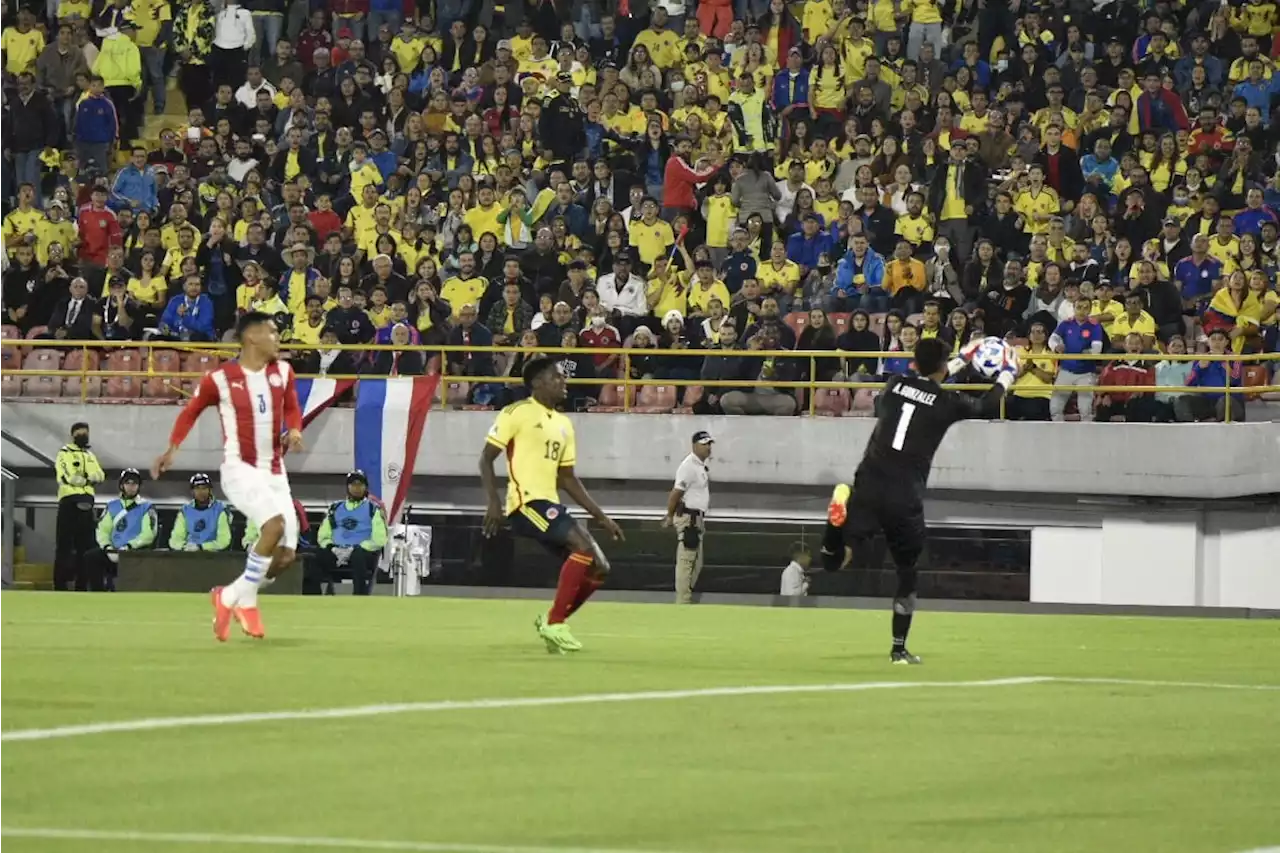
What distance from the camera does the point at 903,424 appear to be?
14.9 m

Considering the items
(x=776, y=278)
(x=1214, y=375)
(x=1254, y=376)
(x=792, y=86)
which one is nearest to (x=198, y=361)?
(x=776, y=278)

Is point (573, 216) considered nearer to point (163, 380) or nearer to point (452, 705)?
point (163, 380)

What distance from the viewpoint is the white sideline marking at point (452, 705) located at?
30.4 ft

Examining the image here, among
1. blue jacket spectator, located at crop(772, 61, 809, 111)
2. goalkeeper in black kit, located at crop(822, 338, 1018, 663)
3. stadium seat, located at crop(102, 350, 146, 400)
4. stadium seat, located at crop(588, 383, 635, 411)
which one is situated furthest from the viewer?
blue jacket spectator, located at crop(772, 61, 809, 111)

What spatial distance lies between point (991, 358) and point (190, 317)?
63.9 feet

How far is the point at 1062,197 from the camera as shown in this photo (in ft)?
101

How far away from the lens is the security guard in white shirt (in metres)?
27.5

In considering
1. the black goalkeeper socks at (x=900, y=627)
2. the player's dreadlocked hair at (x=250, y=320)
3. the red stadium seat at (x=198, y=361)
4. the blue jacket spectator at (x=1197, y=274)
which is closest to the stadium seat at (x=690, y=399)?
the blue jacket spectator at (x=1197, y=274)

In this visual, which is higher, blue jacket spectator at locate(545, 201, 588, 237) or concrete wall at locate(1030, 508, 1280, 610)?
blue jacket spectator at locate(545, 201, 588, 237)

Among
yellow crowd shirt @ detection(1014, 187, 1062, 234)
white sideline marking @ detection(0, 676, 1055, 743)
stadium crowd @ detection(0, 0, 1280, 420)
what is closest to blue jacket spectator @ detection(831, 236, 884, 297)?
stadium crowd @ detection(0, 0, 1280, 420)

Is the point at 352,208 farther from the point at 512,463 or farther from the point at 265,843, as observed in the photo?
the point at 265,843

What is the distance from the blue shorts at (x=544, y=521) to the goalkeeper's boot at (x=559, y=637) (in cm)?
52

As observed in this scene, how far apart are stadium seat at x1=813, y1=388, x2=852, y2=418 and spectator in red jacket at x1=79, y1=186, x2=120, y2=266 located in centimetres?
1005

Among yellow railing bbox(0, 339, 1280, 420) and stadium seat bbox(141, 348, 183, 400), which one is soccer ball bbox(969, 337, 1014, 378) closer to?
yellow railing bbox(0, 339, 1280, 420)
